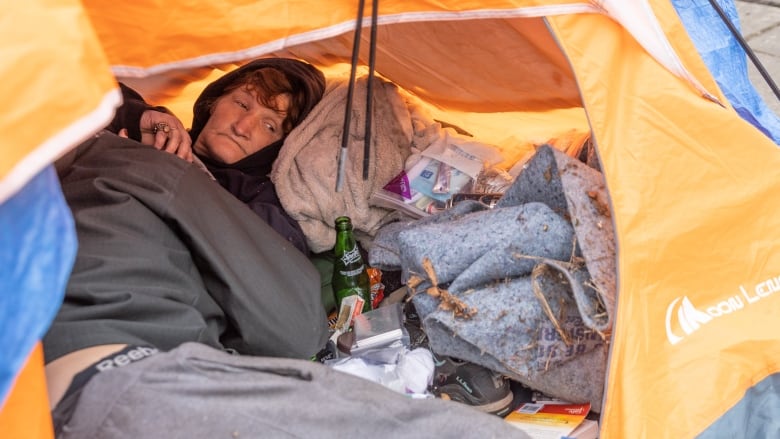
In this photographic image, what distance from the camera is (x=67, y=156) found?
145 centimetres

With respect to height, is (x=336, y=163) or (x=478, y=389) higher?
(x=336, y=163)

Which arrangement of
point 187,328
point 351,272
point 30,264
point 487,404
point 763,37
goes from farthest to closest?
point 763,37, point 351,272, point 487,404, point 187,328, point 30,264

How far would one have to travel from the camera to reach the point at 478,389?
4.98ft

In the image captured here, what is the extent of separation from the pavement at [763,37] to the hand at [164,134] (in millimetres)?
1923

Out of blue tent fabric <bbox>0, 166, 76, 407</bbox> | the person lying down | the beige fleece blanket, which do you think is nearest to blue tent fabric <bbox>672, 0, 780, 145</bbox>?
the beige fleece blanket

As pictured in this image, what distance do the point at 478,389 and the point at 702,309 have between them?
0.43m

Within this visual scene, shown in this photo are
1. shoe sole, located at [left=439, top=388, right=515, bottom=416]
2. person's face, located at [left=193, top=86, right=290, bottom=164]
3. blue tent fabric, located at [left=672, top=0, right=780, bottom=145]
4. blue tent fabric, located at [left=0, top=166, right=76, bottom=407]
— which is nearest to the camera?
blue tent fabric, located at [left=0, top=166, right=76, bottom=407]

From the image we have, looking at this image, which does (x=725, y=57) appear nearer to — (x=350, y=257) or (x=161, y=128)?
(x=350, y=257)

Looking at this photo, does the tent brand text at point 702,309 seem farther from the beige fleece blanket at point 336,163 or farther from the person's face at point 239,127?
the person's face at point 239,127

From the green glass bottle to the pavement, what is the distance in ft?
5.37

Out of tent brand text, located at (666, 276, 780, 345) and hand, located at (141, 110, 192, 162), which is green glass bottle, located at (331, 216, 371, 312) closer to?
hand, located at (141, 110, 192, 162)

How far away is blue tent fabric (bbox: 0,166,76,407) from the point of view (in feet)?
2.66

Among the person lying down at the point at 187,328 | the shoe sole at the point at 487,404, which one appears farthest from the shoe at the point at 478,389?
the person lying down at the point at 187,328

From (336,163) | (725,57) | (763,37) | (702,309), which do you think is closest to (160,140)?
(336,163)
